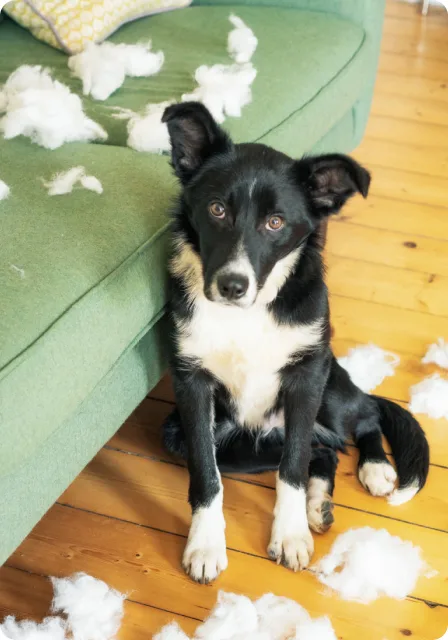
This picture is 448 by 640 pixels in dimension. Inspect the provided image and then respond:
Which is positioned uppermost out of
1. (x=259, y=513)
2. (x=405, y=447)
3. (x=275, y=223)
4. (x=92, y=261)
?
(x=275, y=223)

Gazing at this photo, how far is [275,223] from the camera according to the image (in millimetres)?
1618

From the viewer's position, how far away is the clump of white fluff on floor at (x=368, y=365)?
7.64 feet

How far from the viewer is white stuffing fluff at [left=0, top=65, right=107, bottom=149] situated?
204 centimetres

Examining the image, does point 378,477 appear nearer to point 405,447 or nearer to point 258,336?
point 405,447

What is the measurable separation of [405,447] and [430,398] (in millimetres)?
Answer: 273

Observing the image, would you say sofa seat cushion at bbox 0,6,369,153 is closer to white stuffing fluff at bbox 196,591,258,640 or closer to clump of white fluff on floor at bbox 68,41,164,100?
clump of white fluff on floor at bbox 68,41,164,100

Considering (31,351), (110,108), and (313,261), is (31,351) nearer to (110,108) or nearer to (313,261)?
(313,261)

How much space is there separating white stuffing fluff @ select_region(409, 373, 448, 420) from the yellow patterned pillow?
59.6 inches

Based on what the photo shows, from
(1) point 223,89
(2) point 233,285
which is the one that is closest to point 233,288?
(2) point 233,285

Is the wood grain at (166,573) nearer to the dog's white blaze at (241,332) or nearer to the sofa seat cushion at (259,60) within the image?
the dog's white blaze at (241,332)

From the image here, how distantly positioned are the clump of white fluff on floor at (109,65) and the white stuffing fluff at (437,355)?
48.5 inches

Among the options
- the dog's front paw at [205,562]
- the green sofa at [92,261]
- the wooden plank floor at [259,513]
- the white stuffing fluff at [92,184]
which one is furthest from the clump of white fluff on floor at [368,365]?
the white stuffing fluff at [92,184]

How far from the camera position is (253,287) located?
156 cm

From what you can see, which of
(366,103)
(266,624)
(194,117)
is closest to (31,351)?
(194,117)
